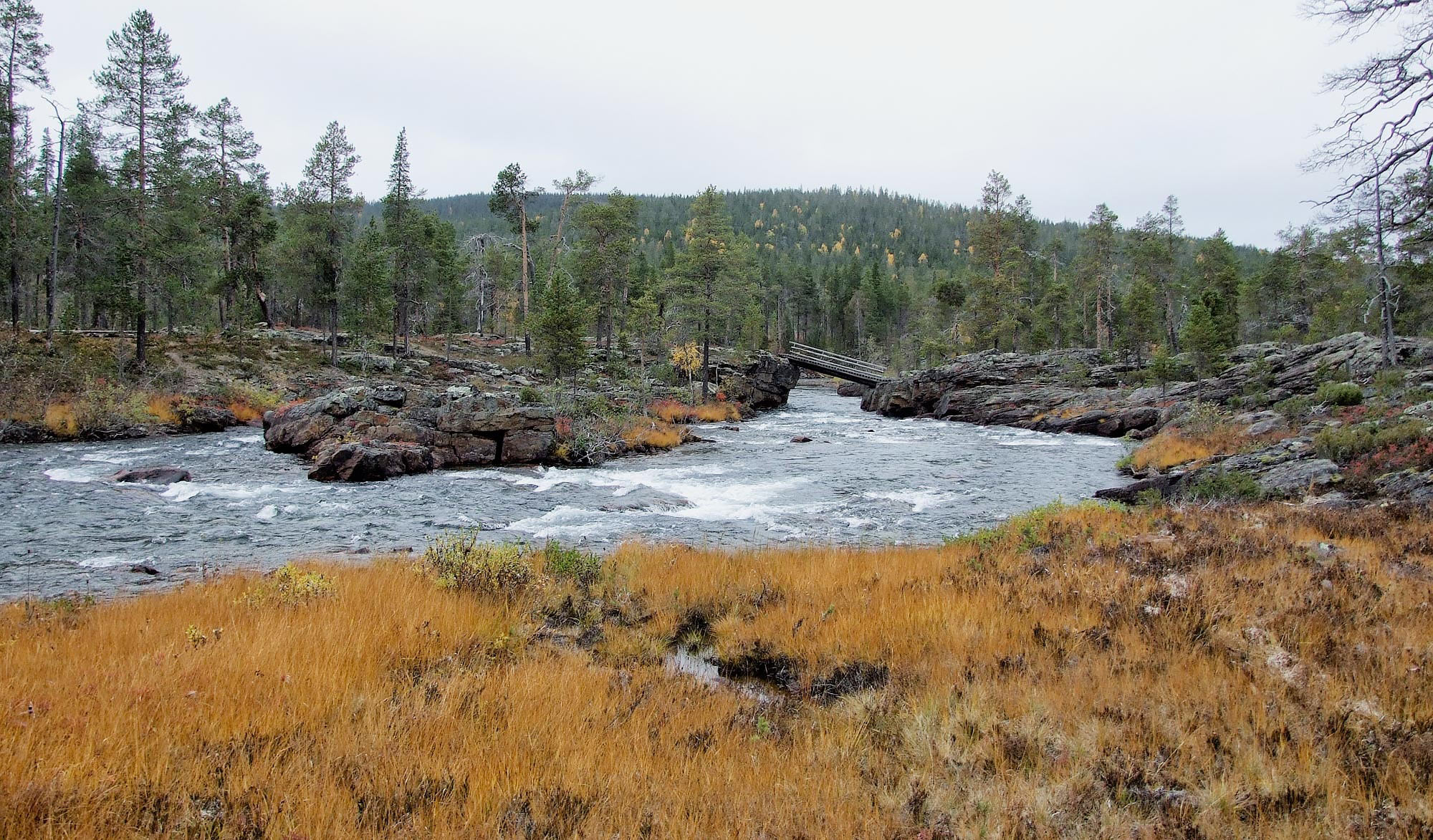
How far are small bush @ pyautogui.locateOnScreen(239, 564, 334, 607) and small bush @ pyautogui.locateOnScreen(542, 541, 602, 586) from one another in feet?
8.55

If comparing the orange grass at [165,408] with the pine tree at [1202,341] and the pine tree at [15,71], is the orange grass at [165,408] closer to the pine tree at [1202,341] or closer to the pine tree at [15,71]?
the pine tree at [15,71]

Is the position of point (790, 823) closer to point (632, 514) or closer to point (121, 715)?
point (121, 715)

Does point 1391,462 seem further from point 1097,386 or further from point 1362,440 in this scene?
point 1097,386

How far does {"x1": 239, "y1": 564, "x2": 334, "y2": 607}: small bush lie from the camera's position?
6750 mm

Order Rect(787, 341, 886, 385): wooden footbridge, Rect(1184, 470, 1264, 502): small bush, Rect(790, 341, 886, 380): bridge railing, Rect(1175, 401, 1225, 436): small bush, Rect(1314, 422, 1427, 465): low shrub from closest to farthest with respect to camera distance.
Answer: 1. Rect(1184, 470, 1264, 502): small bush
2. Rect(1314, 422, 1427, 465): low shrub
3. Rect(1175, 401, 1225, 436): small bush
4. Rect(787, 341, 886, 385): wooden footbridge
5. Rect(790, 341, 886, 380): bridge railing

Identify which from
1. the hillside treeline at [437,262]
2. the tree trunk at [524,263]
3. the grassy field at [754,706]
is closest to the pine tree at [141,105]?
the hillside treeline at [437,262]

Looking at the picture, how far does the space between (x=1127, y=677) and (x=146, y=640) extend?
8031mm

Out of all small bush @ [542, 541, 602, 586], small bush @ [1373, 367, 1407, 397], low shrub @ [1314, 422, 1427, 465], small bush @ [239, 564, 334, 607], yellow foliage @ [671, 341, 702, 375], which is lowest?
small bush @ [542, 541, 602, 586]

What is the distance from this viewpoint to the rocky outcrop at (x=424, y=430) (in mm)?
21078

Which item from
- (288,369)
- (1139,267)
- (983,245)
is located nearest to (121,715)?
(288,369)

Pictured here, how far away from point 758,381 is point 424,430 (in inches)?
1226

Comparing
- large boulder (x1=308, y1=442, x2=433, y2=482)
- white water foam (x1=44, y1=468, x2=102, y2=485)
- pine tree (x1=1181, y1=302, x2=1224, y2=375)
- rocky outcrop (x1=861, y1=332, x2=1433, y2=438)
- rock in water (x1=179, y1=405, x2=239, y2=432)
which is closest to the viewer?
white water foam (x1=44, y1=468, x2=102, y2=485)

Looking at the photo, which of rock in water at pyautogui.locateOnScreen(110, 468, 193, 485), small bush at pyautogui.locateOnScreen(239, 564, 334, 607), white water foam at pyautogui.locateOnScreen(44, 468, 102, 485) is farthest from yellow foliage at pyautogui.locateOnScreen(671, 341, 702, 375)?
small bush at pyautogui.locateOnScreen(239, 564, 334, 607)

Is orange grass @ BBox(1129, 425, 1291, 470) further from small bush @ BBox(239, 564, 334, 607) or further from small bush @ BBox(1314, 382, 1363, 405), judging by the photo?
small bush @ BBox(239, 564, 334, 607)
